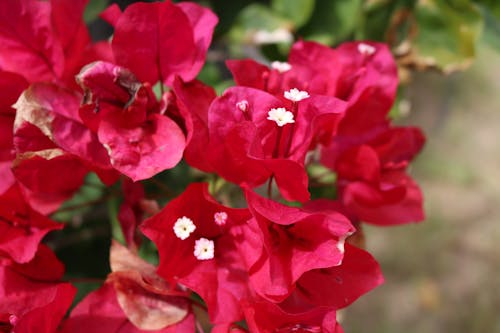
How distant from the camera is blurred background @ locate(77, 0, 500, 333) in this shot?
91 cm

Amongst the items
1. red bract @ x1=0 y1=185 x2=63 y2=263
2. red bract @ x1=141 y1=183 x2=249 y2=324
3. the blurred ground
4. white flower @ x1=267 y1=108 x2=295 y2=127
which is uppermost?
white flower @ x1=267 y1=108 x2=295 y2=127

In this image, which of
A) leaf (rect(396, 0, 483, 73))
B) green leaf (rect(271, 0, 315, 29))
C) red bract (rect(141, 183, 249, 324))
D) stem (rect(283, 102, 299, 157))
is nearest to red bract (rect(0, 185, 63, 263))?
red bract (rect(141, 183, 249, 324))

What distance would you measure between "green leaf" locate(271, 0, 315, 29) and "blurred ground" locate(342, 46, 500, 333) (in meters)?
1.07

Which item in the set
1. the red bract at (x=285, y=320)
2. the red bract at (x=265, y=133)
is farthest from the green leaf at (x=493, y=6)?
the red bract at (x=285, y=320)

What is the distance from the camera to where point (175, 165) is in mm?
581

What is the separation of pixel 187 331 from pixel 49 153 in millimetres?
207

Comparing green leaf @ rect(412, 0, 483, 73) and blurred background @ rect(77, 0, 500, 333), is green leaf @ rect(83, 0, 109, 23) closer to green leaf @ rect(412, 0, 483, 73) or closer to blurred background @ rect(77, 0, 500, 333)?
blurred background @ rect(77, 0, 500, 333)

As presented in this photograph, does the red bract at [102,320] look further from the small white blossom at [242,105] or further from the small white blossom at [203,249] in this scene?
the small white blossom at [242,105]

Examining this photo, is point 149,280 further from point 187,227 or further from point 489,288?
point 489,288

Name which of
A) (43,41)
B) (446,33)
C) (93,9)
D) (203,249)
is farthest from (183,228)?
(446,33)

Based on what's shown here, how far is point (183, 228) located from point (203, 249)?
28 mm

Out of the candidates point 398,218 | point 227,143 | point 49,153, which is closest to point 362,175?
point 398,218

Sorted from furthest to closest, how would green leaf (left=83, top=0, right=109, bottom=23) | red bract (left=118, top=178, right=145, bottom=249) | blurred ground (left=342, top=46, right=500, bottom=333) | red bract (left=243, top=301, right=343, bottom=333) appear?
blurred ground (left=342, top=46, right=500, bottom=333) → green leaf (left=83, top=0, right=109, bottom=23) → red bract (left=118, top=178, right=145, bottom=249) → red bract (left=243, top=301, right=343, bottom=333)

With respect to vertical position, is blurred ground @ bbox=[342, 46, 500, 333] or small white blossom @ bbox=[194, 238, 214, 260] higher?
small white blossom @ bbox=[194, 238, 214, 260]
